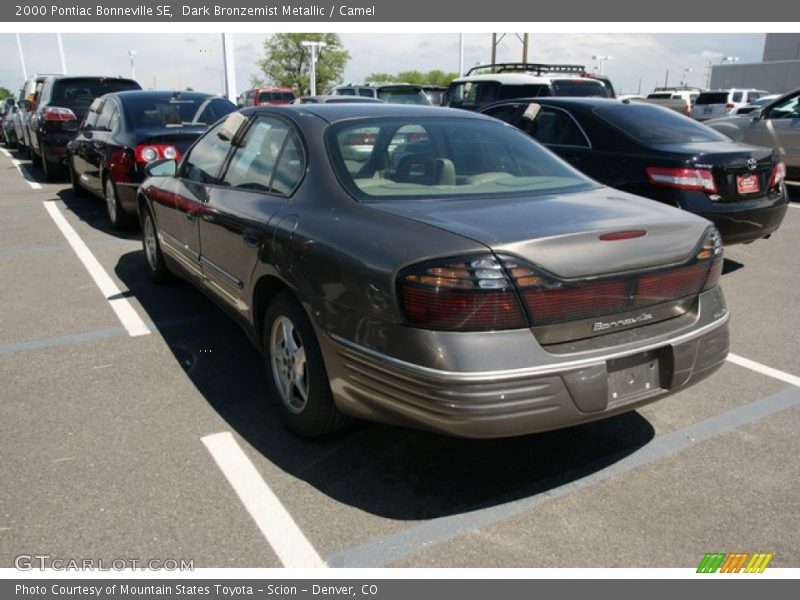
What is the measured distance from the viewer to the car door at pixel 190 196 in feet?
14.4

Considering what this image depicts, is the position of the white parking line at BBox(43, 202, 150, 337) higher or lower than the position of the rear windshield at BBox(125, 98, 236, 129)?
lower

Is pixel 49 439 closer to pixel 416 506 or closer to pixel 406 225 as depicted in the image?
pixel 416 506

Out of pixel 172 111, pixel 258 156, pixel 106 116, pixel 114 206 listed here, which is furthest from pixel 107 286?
pixel 106 116

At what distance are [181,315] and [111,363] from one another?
95 cm

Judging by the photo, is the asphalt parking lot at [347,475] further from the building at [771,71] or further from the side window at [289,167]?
the building at [771,71]

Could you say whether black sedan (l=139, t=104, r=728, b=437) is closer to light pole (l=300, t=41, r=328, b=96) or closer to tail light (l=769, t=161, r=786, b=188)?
tail light (l=769, t=161, r=786, b=188)

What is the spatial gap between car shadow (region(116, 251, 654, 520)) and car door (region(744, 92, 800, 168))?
8.94m

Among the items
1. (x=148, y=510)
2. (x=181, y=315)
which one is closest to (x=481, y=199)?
(x=148, y=510)

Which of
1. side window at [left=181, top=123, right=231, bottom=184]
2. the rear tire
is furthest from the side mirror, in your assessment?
the rear tire

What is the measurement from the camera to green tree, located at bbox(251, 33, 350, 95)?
219 feet

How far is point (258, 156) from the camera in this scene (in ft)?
12.9

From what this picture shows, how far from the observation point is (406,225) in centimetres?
279

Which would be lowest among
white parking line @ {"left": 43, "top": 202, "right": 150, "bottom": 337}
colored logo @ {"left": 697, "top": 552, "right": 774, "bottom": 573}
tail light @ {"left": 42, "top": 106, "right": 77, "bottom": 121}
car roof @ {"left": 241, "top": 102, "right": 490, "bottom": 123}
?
white parking line @ {"left": 43, "top": 202, "right": 150, "bottom": 337}

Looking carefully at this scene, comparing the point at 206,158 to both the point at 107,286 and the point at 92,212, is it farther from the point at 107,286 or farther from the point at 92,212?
the point at 92,212
